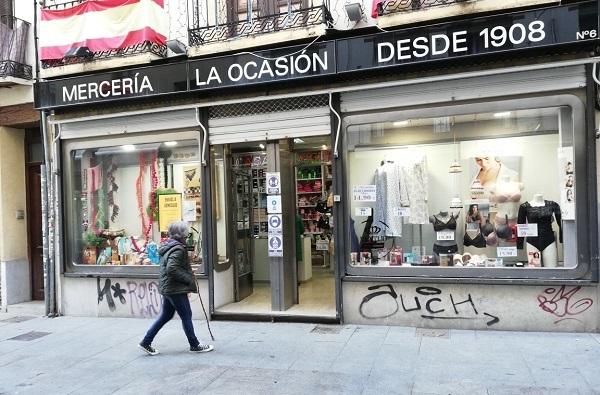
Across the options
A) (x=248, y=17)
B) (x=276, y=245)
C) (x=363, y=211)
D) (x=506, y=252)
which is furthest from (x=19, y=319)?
(x=506, y=252)

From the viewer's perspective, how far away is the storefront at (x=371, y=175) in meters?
6.59

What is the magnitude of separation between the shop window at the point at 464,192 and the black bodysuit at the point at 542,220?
0.04ft

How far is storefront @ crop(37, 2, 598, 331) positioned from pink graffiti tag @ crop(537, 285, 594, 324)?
0.02 meters

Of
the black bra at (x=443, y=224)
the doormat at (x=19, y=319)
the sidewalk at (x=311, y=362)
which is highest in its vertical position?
the black bra at (x=443, y=224)

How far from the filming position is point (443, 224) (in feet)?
24.8

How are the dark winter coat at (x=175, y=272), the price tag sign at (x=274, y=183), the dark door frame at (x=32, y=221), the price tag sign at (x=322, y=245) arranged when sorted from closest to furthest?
the dark winter coat at (x=175, y=272)
the price tag sign at (x=274, y=183)
the dark door frame at (x=32, y=221)
the price tag sign at (x=322, y=245)

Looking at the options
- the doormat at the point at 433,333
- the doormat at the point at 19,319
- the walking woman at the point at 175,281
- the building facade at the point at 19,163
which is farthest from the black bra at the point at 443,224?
the building facade at the point at 19,163

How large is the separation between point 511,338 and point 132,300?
5.81 metres

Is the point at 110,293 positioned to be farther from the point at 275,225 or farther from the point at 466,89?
the point at 466,89

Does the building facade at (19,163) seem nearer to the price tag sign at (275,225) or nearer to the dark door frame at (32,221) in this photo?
the dark door frame at (32,221)

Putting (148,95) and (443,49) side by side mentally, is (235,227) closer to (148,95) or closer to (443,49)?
(148,95)

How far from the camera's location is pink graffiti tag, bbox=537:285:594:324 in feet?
21.2

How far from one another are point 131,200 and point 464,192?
5.71m

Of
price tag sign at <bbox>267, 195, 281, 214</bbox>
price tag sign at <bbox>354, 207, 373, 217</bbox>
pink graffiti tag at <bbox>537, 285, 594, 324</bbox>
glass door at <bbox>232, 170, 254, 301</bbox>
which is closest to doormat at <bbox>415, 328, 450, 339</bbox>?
pink graffiti tag at <bbox>537, 285, 594, 324</bbox>
